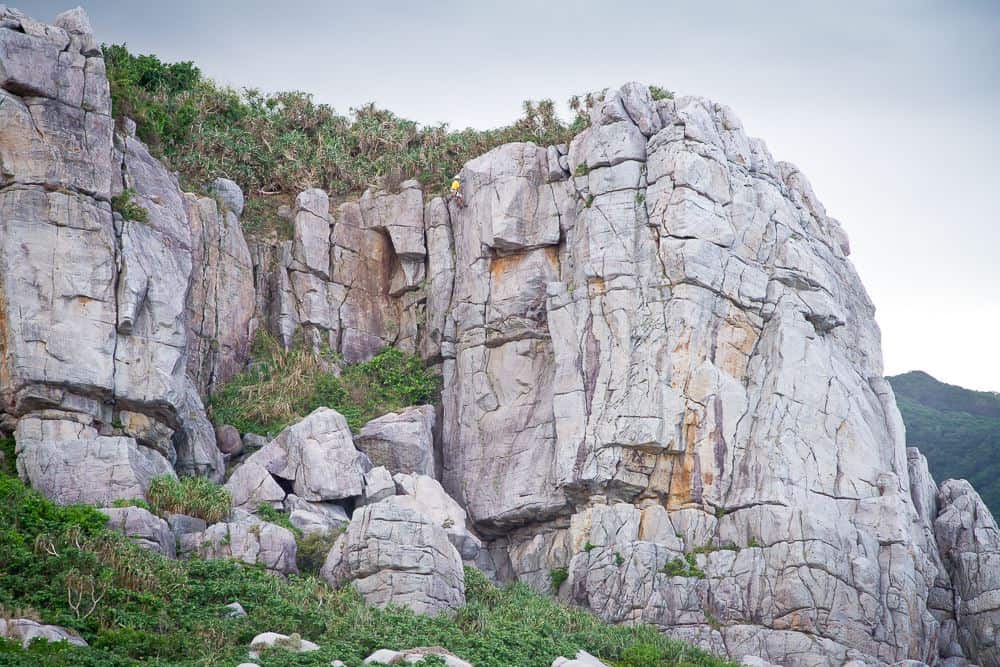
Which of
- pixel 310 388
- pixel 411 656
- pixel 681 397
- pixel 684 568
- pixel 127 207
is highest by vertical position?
pixel 127 207

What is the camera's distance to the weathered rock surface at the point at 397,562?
110 ft

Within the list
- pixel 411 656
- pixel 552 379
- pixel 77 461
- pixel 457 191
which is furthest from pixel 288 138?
pixel 411 656

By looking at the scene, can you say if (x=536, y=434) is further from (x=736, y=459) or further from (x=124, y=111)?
(x=124, y=111)

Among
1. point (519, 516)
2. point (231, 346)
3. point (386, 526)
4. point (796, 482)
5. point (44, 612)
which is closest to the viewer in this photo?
point (44, 612)

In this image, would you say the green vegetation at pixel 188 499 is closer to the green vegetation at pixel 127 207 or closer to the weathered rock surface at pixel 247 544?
the weathered rock surface at pixel 247 544

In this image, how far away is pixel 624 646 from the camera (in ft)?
113

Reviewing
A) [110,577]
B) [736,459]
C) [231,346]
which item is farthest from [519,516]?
[110,577]

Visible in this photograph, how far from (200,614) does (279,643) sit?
2252mm

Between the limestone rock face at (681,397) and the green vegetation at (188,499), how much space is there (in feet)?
30.5

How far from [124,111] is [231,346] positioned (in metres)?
8.24

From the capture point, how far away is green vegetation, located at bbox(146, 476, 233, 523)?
35.2 m

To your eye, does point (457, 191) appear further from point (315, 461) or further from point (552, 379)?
point (315, 461)

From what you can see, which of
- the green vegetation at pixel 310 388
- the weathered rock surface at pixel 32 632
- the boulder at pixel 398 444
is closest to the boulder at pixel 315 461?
the boulder at pixel 398 444

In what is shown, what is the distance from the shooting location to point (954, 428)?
70.4 m
